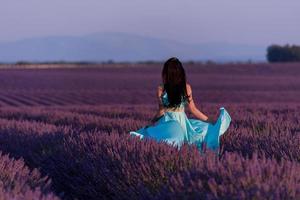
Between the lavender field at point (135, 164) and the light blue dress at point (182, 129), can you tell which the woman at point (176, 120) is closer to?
the light blue dress at point (182, 129)

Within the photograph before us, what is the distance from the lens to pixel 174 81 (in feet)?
27.6

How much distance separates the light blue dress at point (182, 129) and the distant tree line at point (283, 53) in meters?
71.7

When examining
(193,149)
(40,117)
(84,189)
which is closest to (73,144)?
(84,189)

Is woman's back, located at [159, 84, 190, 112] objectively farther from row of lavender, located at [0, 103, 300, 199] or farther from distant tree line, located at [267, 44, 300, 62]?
distant tree line, located at [267, 44, 300, 62]

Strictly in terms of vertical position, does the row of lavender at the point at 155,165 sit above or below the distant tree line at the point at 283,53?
above

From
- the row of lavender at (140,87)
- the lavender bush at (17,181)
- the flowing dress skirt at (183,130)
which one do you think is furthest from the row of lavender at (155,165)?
the row of lavender at (140,87)

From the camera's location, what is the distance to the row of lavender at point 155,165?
4.30 m

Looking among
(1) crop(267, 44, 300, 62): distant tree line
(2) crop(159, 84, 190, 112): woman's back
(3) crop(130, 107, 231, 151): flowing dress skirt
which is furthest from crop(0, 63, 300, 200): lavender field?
(1) crop(267, 44, 300, 62): distant tree line

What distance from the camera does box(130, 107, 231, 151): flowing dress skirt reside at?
8336 mm

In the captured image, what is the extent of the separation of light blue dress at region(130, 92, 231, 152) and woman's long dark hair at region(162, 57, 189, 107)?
104 millimetres

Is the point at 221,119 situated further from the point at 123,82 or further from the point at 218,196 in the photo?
the point at 123,82

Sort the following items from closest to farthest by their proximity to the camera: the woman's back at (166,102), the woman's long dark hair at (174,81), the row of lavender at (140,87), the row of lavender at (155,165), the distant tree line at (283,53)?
the row of lavender at (155,165)
the woman's long dark hair at (174,81)
the woman's back at (166,102)
the row of lavender at (140,87)
the distant tree line at (283,53)

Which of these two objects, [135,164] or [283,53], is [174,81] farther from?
[283,53]

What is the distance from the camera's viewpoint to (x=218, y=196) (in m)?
4.16
